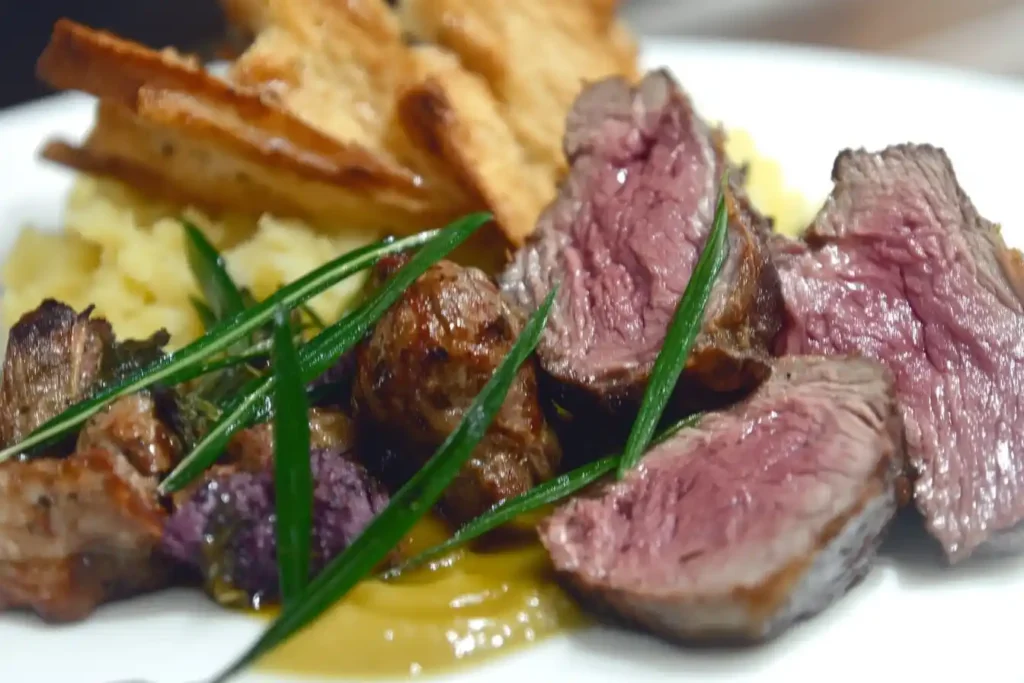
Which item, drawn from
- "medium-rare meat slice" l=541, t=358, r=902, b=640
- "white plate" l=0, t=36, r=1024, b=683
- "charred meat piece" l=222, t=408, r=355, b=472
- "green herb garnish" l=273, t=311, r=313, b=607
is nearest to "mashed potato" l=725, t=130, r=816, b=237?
"medium-rare meat slice" l=541, t=358, r=902, b=640

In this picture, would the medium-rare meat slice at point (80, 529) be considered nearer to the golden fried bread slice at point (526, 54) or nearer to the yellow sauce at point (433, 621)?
the yellow sauce at point (433, 621)

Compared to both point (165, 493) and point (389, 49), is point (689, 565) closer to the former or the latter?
point (165, 493)

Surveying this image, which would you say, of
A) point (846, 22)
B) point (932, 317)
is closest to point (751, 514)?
point (932, 317)

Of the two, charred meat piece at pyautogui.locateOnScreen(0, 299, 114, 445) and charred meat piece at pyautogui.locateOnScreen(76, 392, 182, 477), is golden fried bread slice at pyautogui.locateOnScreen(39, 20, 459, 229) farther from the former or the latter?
charred meat piece at pyautogui.locateOnScreen(76, 392, 182, 477)

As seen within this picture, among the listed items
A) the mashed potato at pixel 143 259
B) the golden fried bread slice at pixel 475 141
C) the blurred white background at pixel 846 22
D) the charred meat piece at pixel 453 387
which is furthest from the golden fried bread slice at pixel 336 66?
the blurred white background at pixel 846 22

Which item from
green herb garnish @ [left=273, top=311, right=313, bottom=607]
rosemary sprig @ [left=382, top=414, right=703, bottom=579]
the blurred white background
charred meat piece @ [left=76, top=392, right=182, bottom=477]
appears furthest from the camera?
the blurred white background

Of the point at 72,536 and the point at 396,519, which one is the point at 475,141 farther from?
the point at 72,536
